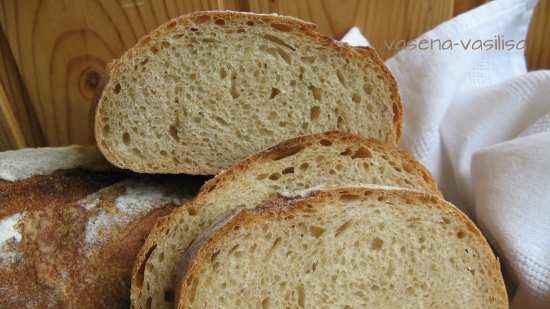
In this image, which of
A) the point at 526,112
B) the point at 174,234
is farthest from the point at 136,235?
the point at 526,112

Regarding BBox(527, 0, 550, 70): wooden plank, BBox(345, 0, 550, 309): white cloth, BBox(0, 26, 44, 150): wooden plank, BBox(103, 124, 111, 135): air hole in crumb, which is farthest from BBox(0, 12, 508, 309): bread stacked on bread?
BBox(527, 0, 550, 70): wooden plank

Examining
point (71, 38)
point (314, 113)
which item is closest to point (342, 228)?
point (314, 113)

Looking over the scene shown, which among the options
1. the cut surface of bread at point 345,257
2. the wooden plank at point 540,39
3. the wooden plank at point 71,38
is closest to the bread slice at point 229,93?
the cut surface of bread at point 345,257

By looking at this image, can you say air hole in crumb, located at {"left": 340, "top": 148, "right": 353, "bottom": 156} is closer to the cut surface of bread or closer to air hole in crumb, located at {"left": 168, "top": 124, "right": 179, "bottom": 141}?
the cut surface of bread

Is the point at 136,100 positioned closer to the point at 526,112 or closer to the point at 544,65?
the point at 526,112

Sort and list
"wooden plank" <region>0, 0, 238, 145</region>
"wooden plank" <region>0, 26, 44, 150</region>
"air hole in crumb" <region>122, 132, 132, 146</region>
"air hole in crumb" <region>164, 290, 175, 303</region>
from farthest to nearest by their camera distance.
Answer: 1. "wooden plank" <region>0, 26, 44, 150</region>
2. "wooden plank" <region>0, 0, 238, 145</region>
3. "air hole in crumb" <region>122, 132, 132, 146</region>
4. "air hole in crumb" <region>164, 290, 175, 303</region>

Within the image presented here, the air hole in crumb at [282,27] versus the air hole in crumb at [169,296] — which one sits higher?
the air hole in crumb at [282,27]

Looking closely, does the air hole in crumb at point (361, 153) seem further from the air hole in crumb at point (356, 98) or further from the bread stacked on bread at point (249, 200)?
the air hole in crumb at point (356, 98)

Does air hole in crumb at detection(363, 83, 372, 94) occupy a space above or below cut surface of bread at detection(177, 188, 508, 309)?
above
